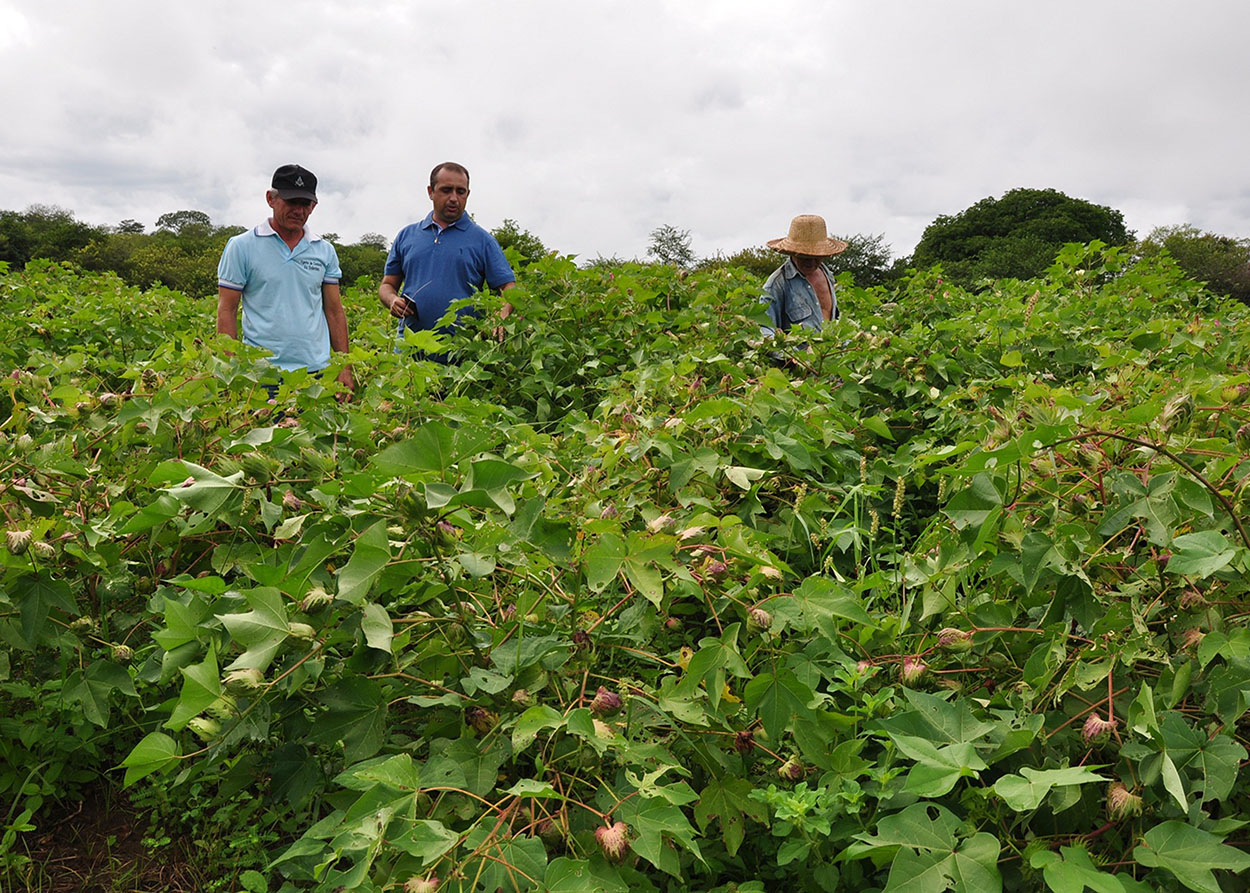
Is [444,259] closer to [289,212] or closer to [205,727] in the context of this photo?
[289,212]

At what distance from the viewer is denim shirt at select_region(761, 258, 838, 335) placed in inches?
194

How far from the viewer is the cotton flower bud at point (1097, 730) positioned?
131cm

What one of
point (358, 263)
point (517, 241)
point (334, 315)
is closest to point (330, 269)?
point (334, 315)

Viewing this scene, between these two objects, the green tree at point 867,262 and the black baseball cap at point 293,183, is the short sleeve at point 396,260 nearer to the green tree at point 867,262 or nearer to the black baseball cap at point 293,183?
the black baseball cap at point 293,183

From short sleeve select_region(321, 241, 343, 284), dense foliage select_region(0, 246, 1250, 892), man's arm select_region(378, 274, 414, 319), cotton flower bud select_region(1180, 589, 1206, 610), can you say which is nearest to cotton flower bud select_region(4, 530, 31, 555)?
dense foliage select_region(0, 246, 1250, 892)

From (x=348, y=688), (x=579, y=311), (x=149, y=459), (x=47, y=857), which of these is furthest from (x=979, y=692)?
(x=579, y=311)

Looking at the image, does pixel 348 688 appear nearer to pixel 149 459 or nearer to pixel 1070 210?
pixel 149 459

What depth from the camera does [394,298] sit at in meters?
4.77

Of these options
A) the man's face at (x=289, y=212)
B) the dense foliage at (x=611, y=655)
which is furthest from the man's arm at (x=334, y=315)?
the dense foliage at (x=611, y=655)

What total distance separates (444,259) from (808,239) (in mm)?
2174

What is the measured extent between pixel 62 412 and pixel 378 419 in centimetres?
76

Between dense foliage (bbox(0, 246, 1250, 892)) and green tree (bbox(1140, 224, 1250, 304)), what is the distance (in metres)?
31.3

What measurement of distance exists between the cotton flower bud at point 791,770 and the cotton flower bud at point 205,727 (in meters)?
0.95

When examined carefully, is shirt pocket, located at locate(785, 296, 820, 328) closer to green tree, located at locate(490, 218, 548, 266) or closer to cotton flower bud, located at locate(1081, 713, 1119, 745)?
cotton flower bud, located at locate(1081, 713, 1119, 745)
